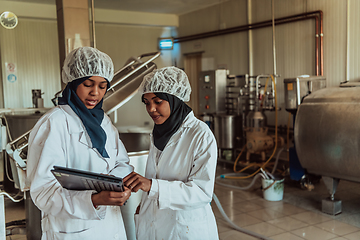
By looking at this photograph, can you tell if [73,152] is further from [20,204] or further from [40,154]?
[20,204]

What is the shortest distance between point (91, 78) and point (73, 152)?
34 centimetres

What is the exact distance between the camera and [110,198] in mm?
1351

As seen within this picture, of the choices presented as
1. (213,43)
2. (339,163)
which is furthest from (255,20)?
(339,163)

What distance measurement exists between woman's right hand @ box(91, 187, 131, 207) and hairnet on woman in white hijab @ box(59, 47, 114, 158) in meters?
0.27

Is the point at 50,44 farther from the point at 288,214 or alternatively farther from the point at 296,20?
the point at 288,214

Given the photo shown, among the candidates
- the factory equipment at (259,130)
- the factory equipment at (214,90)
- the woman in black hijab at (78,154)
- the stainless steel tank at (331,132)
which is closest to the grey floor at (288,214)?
the stainless steel tank at (331,132)

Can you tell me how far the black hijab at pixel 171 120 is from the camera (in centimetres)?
170

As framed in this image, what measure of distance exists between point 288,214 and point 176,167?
273 centimetres

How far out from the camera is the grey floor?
345 centimetres

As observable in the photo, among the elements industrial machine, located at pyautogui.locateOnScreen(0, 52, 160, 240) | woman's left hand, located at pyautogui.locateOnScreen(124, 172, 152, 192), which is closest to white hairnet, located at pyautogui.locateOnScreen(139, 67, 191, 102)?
woman's left hand, located at pyautogui.locateOnScreen(124, 172, 152, 192)

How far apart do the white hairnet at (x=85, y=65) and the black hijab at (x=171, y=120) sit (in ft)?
0.92

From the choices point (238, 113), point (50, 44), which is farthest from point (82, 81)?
point (50, 44)

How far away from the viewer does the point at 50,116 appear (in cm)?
152

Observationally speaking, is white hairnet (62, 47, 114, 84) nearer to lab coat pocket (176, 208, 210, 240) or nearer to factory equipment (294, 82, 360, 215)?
lab coat pocket (176, 208, 210, 240)
